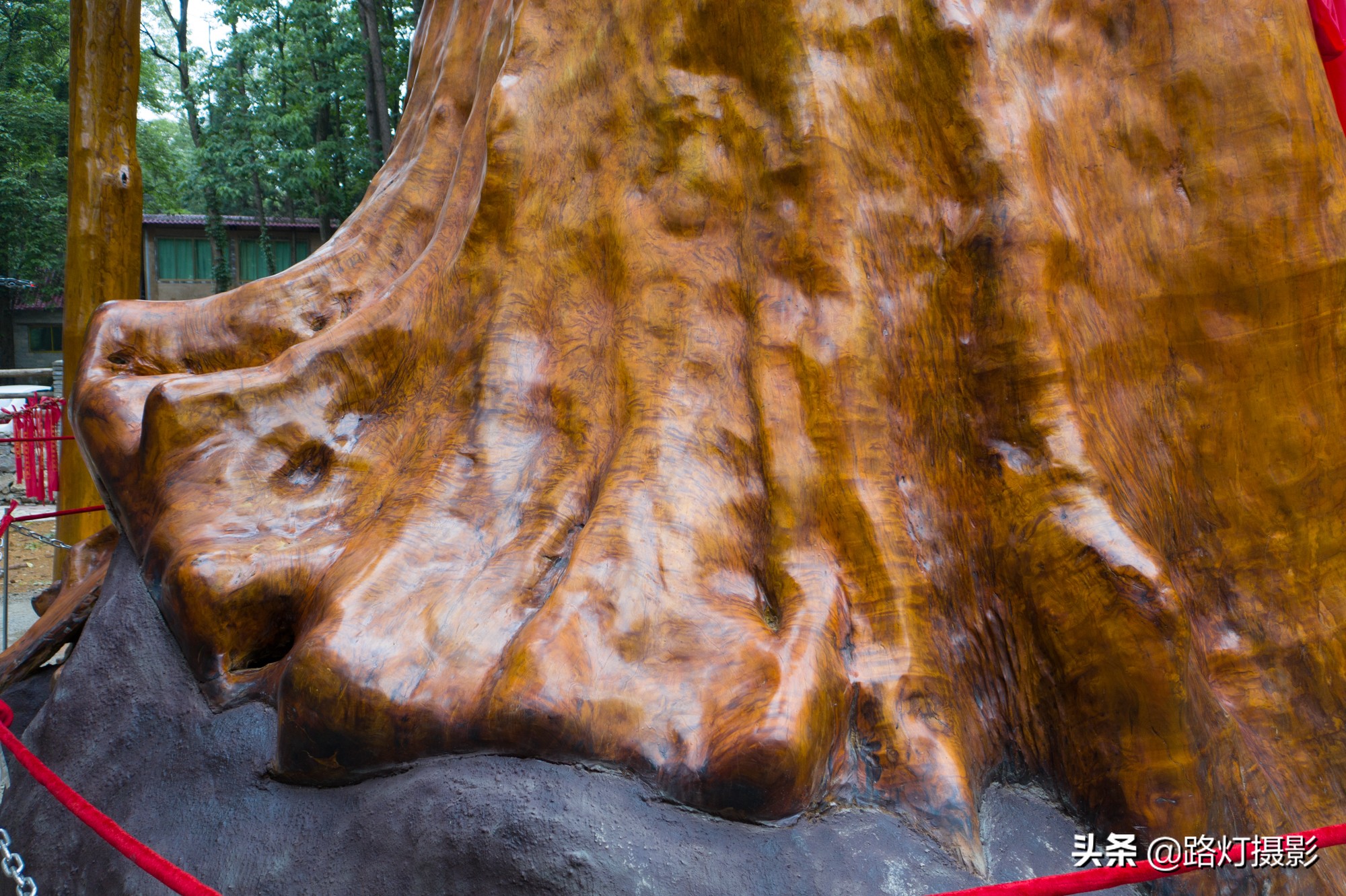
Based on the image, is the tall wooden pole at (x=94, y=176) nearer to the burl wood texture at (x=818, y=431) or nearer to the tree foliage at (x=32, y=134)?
the burl wood texture at (x=818, y=431)

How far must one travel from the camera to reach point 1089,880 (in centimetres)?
120

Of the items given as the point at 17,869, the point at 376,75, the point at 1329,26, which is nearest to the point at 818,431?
the point at 17,869

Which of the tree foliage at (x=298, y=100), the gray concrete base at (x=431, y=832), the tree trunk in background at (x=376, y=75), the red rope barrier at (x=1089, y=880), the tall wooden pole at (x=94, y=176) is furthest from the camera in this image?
the tree foliage at (x=298, y=100)

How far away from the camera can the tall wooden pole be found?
17.1 feet

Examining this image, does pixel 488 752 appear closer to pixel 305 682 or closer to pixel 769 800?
pixel 305 682

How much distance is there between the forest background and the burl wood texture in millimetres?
11853

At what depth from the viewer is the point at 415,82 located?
310 cm

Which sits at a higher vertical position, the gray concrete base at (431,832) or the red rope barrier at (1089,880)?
the red rope barrier at (1089,880)

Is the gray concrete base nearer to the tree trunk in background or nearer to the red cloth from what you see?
the red cloth

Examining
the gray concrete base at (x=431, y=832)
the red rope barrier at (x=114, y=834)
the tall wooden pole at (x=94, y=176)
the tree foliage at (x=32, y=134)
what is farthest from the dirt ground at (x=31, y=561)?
the tree foliage at (x=32, y=134)

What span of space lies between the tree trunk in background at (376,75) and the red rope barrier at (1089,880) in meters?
13.1

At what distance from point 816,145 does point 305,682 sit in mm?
1416

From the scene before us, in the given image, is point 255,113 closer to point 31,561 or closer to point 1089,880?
point 31,561

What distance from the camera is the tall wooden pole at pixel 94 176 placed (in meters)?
5.23
